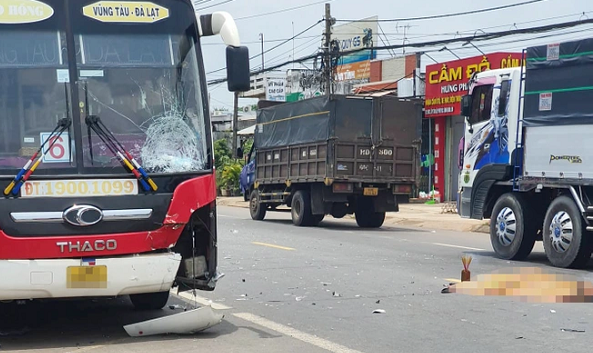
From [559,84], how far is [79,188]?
812cm

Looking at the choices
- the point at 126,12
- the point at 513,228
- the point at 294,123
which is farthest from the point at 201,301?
the point at 294,123

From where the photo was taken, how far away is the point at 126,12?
24.7ft

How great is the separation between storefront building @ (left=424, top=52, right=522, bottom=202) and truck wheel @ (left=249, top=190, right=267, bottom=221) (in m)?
8.79

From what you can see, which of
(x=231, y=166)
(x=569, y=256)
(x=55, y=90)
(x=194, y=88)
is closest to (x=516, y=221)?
(x=569, y=256)

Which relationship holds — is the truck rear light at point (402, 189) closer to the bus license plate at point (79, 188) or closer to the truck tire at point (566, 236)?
the truck tire at point (566, 236)

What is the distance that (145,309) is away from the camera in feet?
29.2

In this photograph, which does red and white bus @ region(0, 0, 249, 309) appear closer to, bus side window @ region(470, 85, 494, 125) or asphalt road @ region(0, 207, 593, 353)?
asphalt road @ region(0, 207, 593, 353)

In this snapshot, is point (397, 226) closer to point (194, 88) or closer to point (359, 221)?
point (359, 221)

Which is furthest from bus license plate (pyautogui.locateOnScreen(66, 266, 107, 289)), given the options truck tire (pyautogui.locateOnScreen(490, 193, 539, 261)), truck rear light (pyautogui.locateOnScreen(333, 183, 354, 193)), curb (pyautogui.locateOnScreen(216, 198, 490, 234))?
curb (pyautogui.locateOnScreen(216, 198, 490, 234))

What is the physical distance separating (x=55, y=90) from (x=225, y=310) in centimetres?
304

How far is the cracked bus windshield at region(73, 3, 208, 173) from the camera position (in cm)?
734

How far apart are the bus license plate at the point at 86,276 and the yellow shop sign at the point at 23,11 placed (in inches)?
83.0

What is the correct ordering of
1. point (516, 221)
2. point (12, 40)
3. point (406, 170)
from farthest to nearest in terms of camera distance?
point (406, 170) → point (516, 221) → point (12, 40)

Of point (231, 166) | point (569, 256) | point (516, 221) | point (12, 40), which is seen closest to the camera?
point (12, 40)
